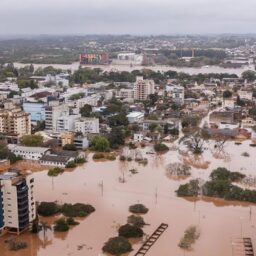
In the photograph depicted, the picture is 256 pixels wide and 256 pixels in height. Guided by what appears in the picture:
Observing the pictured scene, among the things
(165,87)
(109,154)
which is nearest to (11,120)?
(109,154)

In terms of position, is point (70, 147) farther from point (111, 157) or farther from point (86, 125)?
point (86, 125)

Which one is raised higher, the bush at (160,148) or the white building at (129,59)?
the white building at (129,59)

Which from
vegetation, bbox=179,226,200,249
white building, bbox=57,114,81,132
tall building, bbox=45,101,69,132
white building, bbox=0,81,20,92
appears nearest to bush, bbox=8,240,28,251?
vegetation, bbox=179,226,200,249

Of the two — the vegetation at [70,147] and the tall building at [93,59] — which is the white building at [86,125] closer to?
the vegetation at [70,147]

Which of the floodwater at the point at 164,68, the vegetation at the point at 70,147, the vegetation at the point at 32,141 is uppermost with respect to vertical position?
the floodwater at the point at 164,68

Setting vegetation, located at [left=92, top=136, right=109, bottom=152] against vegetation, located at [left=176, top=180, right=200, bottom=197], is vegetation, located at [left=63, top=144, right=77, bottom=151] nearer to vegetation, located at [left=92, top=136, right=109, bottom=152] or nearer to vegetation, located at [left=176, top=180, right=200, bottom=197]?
vegetation, located at [left=92, top=136, right=109, bottom=152]

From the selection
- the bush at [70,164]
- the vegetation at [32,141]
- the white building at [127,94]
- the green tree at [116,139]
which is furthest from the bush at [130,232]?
the white building at [127,94]
